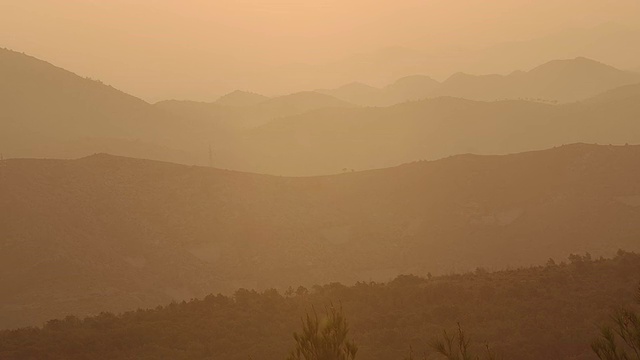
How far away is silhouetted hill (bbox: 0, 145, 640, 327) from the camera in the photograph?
139 feet

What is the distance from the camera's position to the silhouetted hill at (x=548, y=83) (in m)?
165

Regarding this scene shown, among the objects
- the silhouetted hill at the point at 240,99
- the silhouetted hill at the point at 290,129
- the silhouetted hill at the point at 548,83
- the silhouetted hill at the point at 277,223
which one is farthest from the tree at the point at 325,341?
the silhouetted hill at the point at 240,99

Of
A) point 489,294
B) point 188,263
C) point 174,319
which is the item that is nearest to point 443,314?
point 489,294

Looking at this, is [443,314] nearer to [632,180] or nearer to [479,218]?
[479,218]

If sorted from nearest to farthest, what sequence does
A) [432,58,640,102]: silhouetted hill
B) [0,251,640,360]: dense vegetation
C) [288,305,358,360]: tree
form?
[288,305,358,360]: tree → [0,251,640,360]: dense vegetation → [432,58,640,102]: silhouetted hill

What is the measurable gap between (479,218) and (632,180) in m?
10.7

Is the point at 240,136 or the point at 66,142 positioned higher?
the point at 240,136

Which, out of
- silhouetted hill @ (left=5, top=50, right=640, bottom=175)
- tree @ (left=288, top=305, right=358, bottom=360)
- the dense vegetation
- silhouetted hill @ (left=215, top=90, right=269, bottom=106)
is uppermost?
silhouetted hill @ (left=215, top=90, right=269, bottom=106)

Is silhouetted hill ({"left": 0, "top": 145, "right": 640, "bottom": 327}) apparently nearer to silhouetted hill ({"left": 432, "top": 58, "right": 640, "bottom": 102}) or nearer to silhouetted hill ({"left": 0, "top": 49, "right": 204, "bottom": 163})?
silhouetted hill ({"left": 0, "top": 49, "right": 204, "bottom": 163})

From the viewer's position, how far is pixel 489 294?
2530 cm

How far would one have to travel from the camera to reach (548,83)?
560ft

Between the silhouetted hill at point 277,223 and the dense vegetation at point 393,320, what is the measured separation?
45.3 feet

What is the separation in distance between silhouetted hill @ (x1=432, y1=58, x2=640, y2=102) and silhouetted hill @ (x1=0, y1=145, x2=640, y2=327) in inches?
4505

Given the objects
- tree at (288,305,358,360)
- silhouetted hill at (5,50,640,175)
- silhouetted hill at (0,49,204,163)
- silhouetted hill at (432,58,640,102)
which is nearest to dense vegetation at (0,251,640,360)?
tree at (288,305,358,360)
